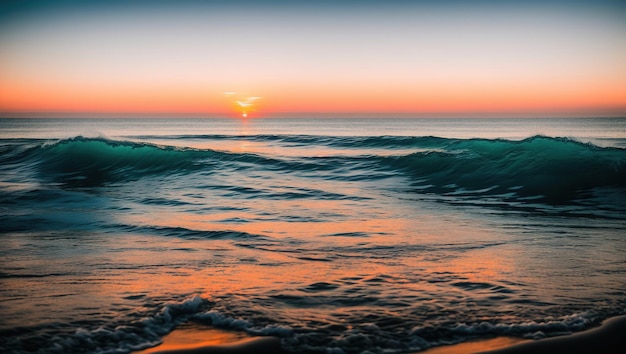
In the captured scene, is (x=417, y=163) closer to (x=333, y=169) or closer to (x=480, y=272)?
(x=333, y=169)

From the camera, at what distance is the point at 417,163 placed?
59.4 feet

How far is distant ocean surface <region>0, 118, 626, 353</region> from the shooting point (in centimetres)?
413

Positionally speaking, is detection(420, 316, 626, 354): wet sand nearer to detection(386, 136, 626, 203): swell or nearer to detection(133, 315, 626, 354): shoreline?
detection(133, 315, 626, 354): shoreline

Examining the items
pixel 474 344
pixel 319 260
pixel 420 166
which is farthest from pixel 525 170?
pixel 474 344

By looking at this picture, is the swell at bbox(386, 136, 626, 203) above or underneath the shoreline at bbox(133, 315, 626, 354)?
above

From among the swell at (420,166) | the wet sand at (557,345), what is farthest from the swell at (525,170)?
the wet sand at (557,345)

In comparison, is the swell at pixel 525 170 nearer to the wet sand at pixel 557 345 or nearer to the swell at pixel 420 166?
the swell at pixel 420 166

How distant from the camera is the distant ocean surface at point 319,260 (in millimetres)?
4129

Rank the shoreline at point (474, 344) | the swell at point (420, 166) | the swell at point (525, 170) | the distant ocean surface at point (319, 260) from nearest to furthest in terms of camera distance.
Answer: the shoreline at point (474, 344), the distant ocean surface at point (319, 260), the swell at point (525, 170), the swell at point (420, 166)

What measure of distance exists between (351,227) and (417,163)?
1022 centimetres

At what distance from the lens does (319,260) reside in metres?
6.23

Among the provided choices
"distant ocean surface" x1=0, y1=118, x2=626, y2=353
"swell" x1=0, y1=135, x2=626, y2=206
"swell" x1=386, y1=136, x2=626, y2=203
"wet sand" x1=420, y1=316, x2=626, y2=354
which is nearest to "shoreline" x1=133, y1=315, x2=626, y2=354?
"wet sand" x1=420, y1=316, x2=626, y2=354

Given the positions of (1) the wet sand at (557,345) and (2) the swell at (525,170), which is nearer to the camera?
(1) the wet sand at (557,345)

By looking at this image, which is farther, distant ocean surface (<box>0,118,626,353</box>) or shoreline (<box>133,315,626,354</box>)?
distant ocean surface (<box>0,118,626,353</box>)
